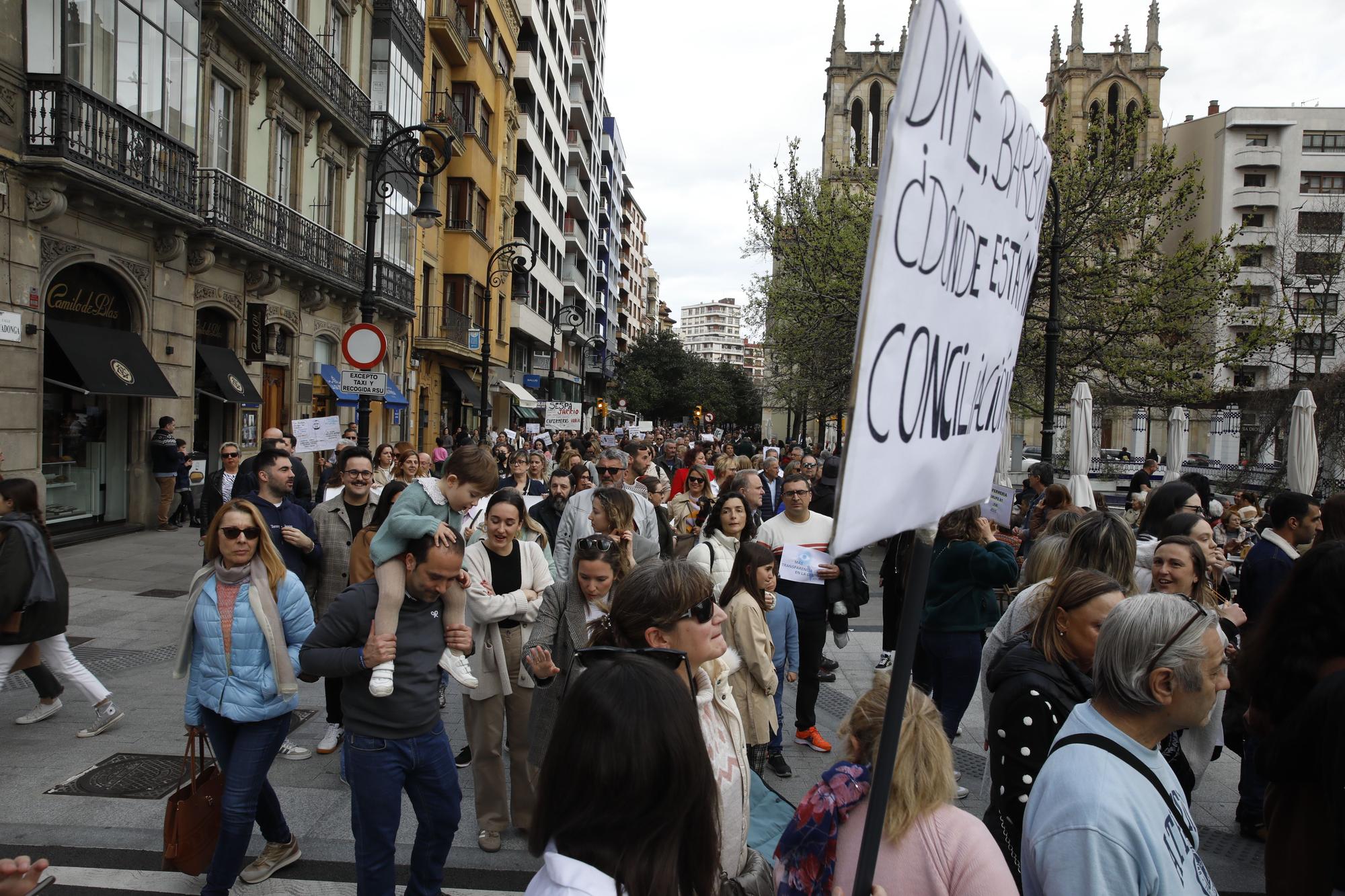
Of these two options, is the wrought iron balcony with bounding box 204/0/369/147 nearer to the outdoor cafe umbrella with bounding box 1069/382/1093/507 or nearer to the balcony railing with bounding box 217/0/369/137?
the balcony railing with bounding box 217/0/369/137

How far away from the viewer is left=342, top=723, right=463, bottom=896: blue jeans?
11.6 ft

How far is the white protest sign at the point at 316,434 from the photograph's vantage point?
34.2ft

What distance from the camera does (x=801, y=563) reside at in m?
6.30

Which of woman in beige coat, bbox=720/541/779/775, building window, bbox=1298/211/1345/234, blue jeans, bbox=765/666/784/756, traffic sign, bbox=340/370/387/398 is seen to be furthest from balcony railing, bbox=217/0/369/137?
building window, bbox=1298/211/1345/234

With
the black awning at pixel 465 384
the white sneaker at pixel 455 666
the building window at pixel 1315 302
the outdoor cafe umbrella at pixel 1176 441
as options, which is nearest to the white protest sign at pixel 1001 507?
the white sneaker at pixel 455 666

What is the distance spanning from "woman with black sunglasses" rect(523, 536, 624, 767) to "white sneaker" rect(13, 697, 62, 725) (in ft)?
13.7

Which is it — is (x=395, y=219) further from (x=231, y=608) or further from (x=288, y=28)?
(x=231, y=608)

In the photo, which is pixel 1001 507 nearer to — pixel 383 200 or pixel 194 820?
pixel 194 820

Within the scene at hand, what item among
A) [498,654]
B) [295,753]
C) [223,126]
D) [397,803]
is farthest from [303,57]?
[397,803]

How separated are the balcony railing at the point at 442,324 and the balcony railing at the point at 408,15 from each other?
852 cm

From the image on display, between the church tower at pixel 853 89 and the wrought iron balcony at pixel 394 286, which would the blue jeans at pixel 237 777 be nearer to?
the wrought iron balcony at pixel 394 286

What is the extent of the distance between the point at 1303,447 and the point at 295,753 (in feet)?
42.1

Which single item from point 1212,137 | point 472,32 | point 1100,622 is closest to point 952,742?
point 1100,622

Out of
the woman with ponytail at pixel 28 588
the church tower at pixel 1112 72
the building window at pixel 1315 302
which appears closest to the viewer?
the woman with ponytail at pixel 28 588
